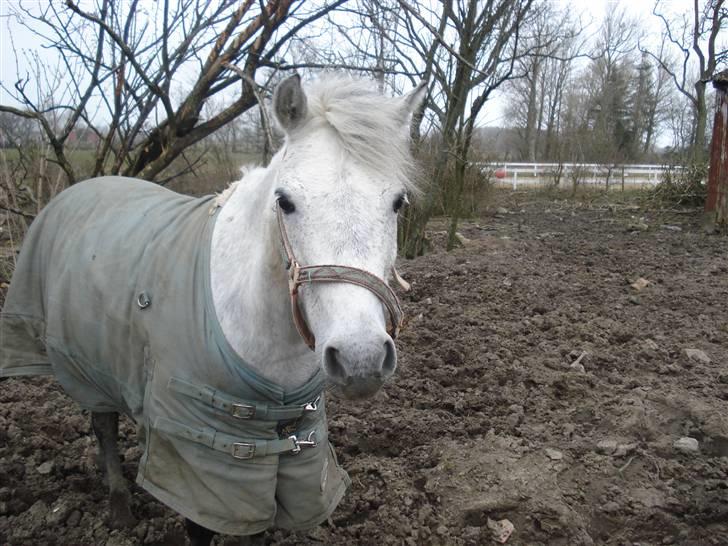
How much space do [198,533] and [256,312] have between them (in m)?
0.98

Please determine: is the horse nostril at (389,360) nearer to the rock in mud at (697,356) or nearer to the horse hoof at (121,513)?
the horse hoof at (121,513)

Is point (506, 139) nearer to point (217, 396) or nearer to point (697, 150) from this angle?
point (697, 150)

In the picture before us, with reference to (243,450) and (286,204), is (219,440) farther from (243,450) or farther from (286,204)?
(286,204)

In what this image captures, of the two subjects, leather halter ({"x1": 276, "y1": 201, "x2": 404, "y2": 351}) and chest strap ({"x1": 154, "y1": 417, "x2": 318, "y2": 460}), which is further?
chest strap ({"x1": 154, "y1": 417, "x2": 318, "y2": 460})

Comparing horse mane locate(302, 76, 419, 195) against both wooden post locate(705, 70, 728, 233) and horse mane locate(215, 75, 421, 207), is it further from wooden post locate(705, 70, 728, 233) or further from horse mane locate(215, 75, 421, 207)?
wooden post locate(705, 70, 728, 233)

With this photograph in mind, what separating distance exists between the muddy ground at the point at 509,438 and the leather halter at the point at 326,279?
1.36 meters

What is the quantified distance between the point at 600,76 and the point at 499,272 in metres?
28.7

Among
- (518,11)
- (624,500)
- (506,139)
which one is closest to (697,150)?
(518,11)

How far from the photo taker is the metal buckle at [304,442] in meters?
2.06

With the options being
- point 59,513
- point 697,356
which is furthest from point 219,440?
point 697,356

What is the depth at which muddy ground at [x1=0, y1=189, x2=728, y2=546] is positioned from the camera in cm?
259

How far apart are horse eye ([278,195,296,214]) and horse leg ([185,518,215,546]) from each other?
4.37 feet

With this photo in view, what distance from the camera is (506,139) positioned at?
114ft

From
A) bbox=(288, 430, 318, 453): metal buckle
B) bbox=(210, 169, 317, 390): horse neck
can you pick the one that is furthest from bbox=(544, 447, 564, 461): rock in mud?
bbox=(210, 169, 317, 390): horse neck
